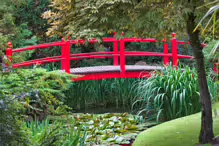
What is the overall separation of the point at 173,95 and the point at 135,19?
339 cm

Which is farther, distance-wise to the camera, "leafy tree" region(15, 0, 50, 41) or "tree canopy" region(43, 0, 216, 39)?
"leafy tree" region(15, 0, 50, 41)

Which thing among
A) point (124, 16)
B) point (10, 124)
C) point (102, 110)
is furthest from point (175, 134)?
point (102, 110)

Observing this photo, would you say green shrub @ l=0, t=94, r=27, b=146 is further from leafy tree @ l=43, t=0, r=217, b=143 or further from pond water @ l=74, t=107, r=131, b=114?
pond water @ l=74, t=107, r=131, b=114

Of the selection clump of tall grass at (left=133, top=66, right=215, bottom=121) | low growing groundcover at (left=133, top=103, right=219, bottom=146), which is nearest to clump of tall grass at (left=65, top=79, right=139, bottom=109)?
clump of tall grass at (left=133, top=66, right=215, bottom=121)

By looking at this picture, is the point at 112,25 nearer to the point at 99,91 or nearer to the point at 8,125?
the point at 8,125

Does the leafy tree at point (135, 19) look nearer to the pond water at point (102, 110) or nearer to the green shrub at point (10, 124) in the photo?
the green shrub at point (10, 124)

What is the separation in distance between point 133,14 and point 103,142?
8.36ft

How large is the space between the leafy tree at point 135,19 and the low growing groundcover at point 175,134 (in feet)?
1.43

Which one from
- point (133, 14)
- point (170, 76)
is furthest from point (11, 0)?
point (133, 14)

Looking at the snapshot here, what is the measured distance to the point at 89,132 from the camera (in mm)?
8195

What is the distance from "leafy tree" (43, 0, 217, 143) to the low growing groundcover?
44 cm

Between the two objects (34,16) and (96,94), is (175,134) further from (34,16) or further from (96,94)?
(34,16)

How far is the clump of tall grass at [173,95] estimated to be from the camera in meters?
8.96

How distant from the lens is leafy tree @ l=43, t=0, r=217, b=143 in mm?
5375
